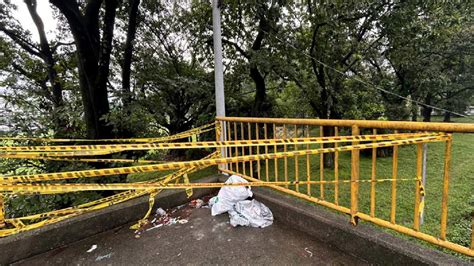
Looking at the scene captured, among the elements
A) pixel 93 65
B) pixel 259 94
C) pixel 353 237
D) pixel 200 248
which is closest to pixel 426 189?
pixel 259 94

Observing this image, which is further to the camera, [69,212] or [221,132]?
[221,132]

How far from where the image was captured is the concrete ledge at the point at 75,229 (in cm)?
182

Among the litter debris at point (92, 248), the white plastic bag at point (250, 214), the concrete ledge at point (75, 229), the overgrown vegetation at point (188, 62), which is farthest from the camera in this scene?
the overgrown vegetation at point (188, 62)

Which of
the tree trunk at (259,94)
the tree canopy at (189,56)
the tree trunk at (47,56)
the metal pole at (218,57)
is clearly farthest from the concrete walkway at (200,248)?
the tree trunk at (47,56)

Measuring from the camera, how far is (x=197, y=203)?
268cm

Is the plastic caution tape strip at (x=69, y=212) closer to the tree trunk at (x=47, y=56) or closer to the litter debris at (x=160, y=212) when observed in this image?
the litter debris at (x=160, y=212)

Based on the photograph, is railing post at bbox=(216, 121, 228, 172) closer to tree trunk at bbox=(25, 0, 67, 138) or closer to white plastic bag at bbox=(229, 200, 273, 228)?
white plastic bag at bbox=(229, 200, 273, 228)

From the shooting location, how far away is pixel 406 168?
21.5 feet

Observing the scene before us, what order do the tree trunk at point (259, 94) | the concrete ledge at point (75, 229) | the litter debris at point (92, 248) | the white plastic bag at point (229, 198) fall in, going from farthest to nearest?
the tree trunk at point (259, 94), the white plastic bag at point (229, 198), the litter debris at point (92, 248), the concrete ledge at point (75, 229)

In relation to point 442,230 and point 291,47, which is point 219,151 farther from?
point 291,47

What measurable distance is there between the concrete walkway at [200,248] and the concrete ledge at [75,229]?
0.20 ft

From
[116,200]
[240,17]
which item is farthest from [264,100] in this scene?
[116,200]

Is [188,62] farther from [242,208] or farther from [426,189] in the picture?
[426,189]

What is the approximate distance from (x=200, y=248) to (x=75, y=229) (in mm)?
1139
